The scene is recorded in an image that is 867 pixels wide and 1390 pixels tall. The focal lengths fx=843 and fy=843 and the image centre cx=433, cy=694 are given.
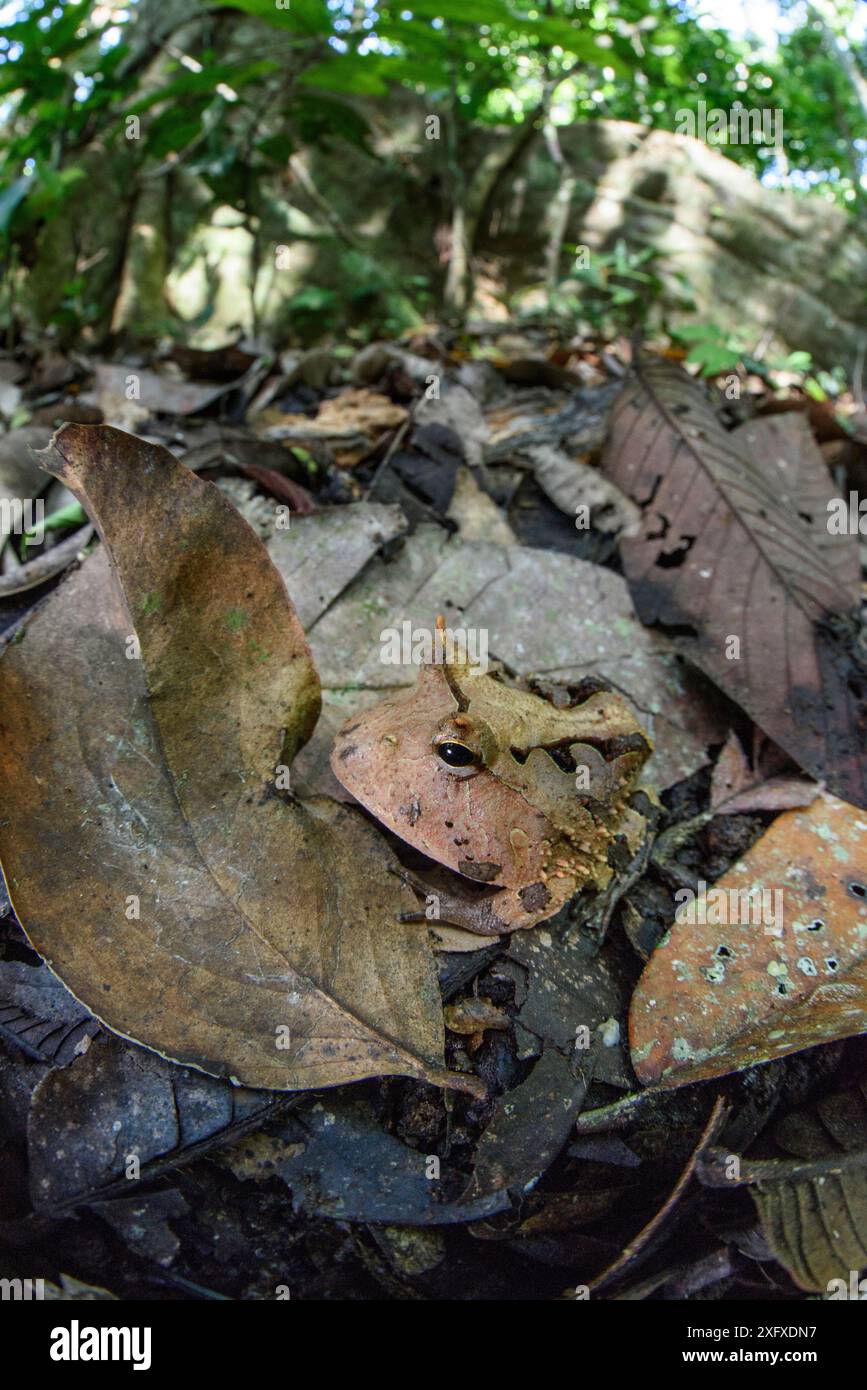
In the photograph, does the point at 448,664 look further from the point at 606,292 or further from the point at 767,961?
the point at 606,292

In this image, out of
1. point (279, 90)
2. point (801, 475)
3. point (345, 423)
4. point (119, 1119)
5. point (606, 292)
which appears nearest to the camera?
point (119, 1119)

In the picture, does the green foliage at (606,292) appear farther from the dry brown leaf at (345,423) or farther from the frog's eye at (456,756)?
the frog's eye at (456,756)

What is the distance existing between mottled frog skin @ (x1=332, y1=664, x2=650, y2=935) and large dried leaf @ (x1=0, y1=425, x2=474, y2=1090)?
110 millimetres

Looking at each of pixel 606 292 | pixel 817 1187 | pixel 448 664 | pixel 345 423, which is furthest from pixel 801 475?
pixel 606 292

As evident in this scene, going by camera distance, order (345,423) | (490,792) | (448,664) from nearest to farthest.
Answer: (490,792) → (448,664) → (345,423)

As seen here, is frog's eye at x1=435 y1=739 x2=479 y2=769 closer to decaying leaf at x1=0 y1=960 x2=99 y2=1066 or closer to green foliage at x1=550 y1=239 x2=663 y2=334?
decaying leaf at x1=0 y1=960 x2=99 y2=1066

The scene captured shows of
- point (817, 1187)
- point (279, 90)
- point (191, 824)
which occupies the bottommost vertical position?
point (817, 1187)

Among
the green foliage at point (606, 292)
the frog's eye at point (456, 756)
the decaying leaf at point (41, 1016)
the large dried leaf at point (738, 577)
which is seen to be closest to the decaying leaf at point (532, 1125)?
the frog's eye at point (456, 756)

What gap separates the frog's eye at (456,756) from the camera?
4.85ft

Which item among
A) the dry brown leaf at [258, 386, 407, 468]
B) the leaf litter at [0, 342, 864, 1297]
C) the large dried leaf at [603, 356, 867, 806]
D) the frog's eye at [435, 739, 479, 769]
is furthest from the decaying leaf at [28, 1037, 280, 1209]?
the dry brown leaf at [258, 386, 407, 468]

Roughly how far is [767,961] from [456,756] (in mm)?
699

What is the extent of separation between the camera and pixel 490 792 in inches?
58.4

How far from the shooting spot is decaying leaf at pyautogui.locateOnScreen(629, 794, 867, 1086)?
4.68 feet
